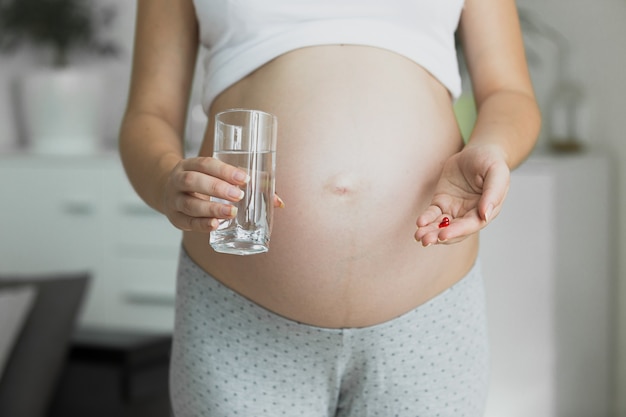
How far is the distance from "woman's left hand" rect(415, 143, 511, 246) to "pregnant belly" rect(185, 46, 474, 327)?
6 centimetres

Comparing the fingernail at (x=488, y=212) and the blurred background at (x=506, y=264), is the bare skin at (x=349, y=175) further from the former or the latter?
the blurred background at (x=506, y=264)

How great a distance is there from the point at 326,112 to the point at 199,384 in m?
0.30

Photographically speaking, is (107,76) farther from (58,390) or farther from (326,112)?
(326,112)

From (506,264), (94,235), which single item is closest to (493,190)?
(506,264)

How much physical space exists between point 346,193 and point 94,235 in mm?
2392

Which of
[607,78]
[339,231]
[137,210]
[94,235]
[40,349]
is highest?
[607,78]

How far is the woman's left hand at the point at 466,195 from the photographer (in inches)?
32.8

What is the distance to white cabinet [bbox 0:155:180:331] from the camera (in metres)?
3.13

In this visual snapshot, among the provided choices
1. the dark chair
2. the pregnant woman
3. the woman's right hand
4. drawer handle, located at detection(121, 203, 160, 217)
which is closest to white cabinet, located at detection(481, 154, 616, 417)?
the dark chair

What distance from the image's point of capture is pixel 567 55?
9.25 feet

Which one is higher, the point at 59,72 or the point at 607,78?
the point at 607,78

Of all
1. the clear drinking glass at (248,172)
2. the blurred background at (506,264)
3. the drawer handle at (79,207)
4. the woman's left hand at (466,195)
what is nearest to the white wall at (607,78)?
the blurred background at (506,264)

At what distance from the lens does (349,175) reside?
976 millimetres

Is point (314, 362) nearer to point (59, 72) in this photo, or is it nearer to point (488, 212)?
point (488, 212)
